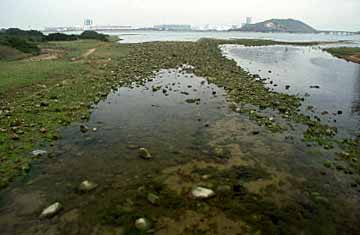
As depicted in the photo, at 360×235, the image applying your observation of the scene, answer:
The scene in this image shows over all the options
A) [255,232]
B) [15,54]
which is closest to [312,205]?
[255,232]

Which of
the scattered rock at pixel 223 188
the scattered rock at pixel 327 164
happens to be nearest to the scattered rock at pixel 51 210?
the scattered rock at pixel 223 188

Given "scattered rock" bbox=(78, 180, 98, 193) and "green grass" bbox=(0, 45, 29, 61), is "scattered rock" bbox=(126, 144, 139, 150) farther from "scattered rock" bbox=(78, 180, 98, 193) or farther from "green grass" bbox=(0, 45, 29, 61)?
"green grass" bbox=(0, 45, 29, 61)

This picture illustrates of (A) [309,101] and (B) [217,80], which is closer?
(A) [309,101]

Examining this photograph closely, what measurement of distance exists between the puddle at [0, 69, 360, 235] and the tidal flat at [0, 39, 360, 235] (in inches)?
→ 1.7

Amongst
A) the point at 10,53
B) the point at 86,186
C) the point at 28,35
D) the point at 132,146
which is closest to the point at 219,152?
the point at 132,146

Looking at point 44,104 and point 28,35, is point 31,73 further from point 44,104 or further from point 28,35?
point 28,35

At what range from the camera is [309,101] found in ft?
70.7

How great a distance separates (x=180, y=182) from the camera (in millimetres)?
10062

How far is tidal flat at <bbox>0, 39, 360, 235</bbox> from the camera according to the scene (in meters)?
8.18

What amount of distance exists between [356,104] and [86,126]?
1997cm

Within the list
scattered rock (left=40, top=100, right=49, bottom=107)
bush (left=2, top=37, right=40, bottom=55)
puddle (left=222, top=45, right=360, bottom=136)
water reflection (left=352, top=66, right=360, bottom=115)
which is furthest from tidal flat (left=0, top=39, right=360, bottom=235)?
bush (left=2, top=37, right=40, bottom=55)

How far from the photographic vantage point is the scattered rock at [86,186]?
9477 millimetres

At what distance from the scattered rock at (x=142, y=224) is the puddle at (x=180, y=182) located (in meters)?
0.17

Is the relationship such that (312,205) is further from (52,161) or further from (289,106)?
(289,106)
